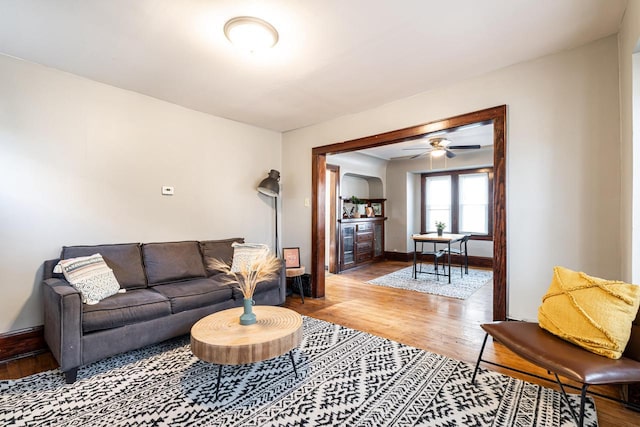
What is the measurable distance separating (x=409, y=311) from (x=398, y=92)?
103 inches

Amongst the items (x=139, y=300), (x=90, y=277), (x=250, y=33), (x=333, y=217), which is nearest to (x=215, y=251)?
(x=139, y=300)

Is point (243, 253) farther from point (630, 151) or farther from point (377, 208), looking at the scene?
point (377, 208)

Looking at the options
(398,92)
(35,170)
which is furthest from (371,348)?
(35,170)

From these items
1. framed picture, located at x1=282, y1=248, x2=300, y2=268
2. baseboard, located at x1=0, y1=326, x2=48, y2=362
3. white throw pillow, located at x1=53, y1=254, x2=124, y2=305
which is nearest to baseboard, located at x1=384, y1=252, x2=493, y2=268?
framed picture, located at x1=282, y1=248, x2=300, y2=268

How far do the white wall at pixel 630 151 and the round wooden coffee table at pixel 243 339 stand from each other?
87.4 inches

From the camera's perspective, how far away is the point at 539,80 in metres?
2.59

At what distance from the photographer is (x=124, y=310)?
2.33 metres

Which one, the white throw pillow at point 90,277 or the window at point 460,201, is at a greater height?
the window at point 460,201

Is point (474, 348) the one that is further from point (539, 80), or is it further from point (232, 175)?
point (232, 175)

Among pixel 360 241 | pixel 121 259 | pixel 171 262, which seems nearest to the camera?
pixel 121 259

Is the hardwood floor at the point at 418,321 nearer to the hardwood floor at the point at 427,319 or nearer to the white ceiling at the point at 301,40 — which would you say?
the hardwood floor at the point at 427,319

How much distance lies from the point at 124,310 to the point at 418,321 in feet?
9.46

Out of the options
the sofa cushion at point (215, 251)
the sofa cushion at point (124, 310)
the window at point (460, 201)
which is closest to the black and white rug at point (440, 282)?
the window at point (460, 201)

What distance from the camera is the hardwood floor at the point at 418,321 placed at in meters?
2.20
